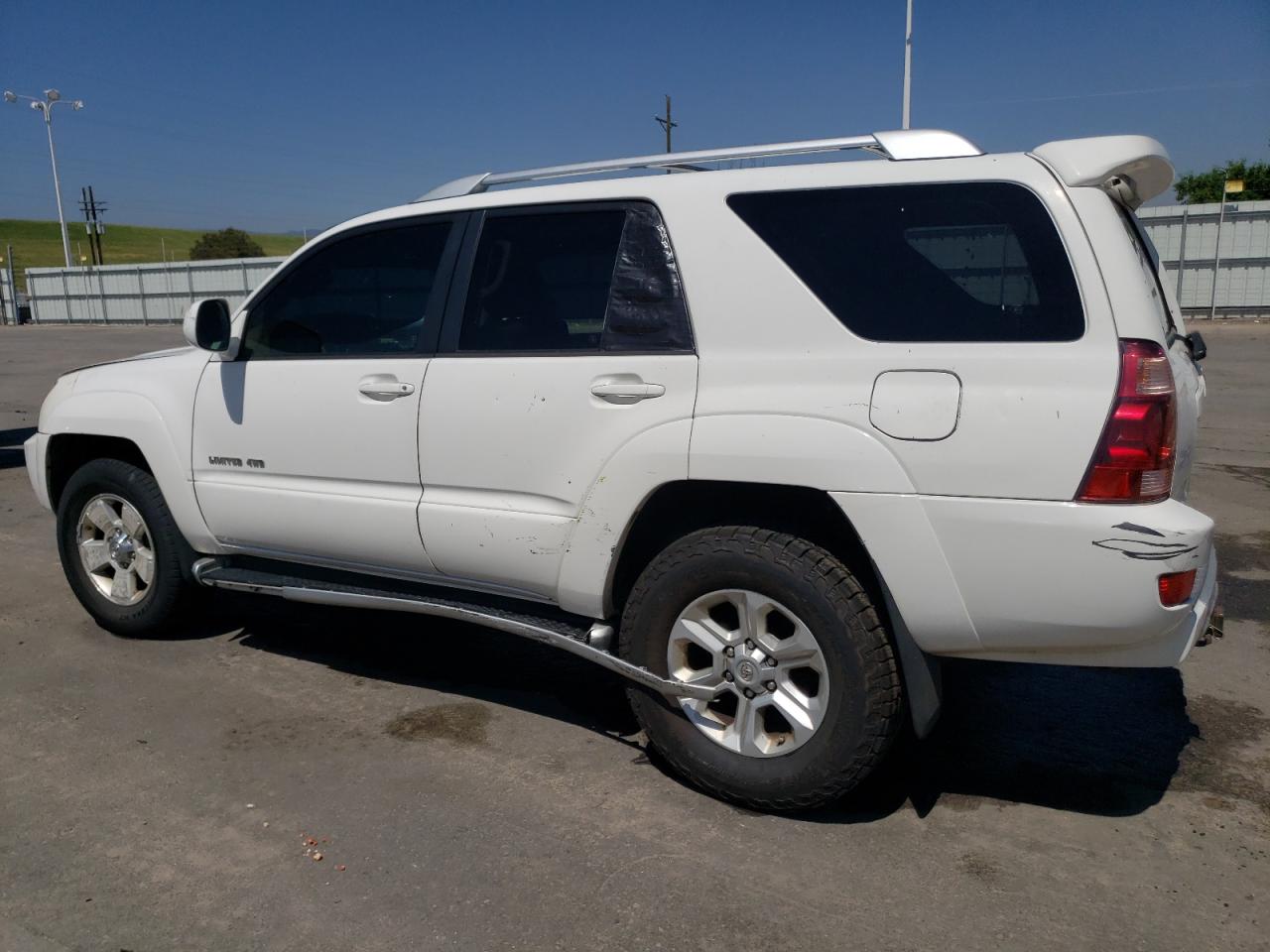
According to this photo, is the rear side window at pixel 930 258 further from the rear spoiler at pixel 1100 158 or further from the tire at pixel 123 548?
the tire at pixel 123 548

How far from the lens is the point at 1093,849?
10.2ft

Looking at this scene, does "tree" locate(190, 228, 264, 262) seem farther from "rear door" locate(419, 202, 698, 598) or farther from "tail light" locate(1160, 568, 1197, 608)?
"tail light" locate(1160, 568, 1197, 608)

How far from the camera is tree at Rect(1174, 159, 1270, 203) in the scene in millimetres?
44594

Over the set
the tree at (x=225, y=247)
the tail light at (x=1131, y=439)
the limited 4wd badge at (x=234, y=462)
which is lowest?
the limited 4wd badge at (x=234, y=462)

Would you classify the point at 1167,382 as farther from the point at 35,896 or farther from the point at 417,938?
the point at 35,896

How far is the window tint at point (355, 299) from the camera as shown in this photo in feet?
13.3

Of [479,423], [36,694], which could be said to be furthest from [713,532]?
[36,694]

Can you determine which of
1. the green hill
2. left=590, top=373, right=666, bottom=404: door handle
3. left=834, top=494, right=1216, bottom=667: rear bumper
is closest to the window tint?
left=590, top=373, right=666, bottom=404: door handle

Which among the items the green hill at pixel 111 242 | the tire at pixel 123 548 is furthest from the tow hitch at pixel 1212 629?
the green hill at pixel 111 242

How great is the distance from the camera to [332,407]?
4066 millimetres

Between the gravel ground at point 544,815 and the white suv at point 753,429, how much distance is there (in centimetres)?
38

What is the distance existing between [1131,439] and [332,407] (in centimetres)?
274

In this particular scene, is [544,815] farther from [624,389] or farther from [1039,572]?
[1039,572]

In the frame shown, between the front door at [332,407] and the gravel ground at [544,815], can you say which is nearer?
the gravel ground at [544,815]
